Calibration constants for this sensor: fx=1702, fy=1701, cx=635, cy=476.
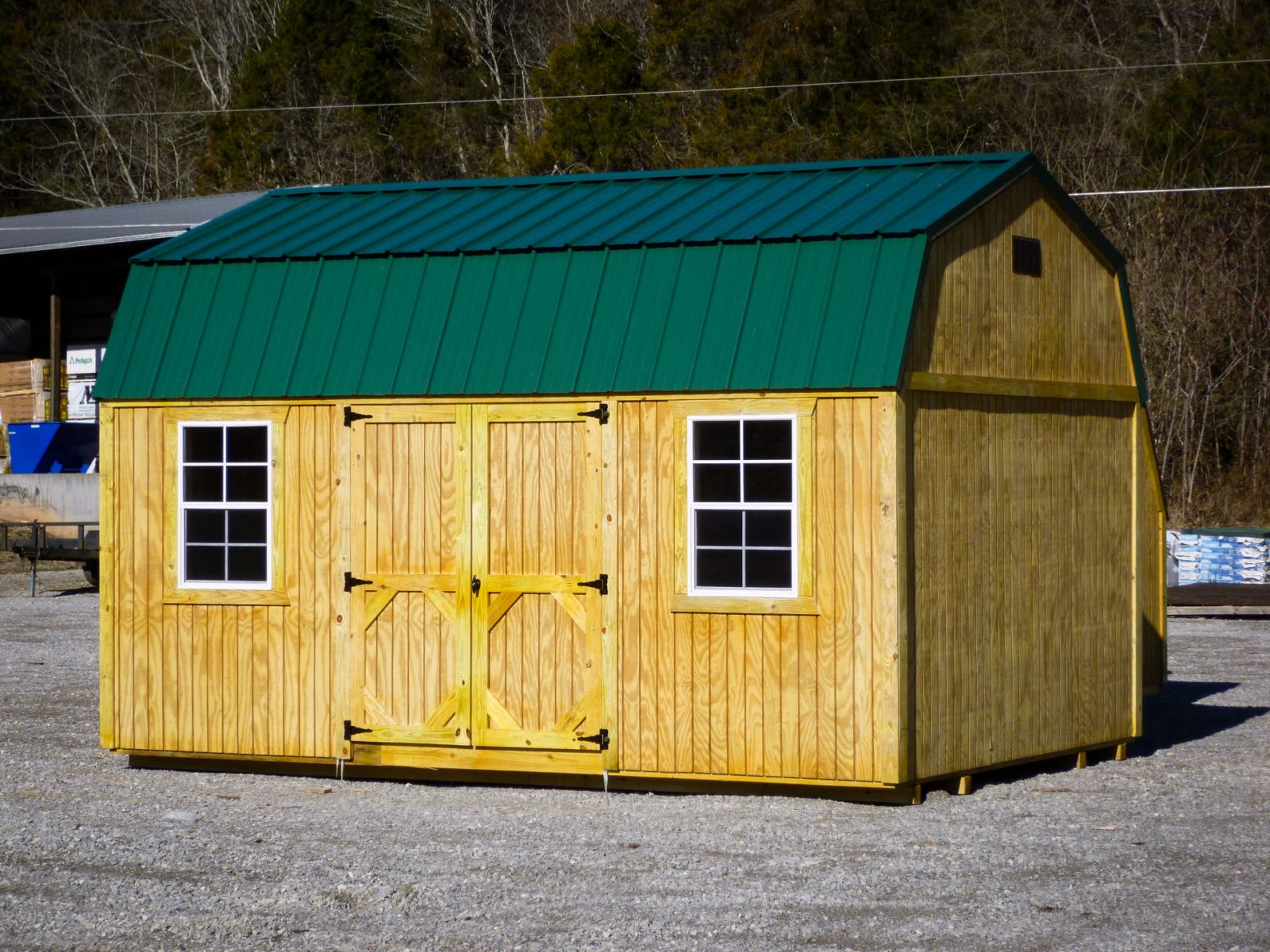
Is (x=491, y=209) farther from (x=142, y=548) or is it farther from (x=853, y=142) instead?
(x=853, y=142)

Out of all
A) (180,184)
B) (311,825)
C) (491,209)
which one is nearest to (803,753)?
(311,825)

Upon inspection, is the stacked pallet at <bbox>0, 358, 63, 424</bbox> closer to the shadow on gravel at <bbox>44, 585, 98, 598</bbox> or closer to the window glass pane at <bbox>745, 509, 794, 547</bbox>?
the shadow on gravel at <bbox>44, 585, 98, 598</bbox>

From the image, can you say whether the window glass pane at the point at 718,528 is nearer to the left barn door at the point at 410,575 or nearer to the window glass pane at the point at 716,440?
the window glass pane at the point at 716,440

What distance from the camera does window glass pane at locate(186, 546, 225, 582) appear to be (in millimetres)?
11305

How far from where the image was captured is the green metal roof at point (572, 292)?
10180mm

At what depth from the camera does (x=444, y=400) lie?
35.5 ft

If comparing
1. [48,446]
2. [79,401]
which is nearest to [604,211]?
[48,446]

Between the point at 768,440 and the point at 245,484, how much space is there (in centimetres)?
352

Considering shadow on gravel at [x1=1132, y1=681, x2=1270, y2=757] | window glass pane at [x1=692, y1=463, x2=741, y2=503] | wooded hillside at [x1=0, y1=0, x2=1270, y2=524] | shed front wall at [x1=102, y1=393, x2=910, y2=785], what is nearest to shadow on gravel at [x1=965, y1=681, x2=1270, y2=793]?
shadow on gravel at [x1=1132, y1=681, x2=1270, y2=757]

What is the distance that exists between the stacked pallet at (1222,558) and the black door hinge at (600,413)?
16121mm

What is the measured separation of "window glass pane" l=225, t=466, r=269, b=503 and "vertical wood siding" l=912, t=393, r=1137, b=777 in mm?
4271

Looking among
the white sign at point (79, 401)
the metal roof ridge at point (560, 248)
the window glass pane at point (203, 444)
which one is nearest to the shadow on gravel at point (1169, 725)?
the metal roof ridge at point (560, 248)

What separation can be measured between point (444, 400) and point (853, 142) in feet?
81.4

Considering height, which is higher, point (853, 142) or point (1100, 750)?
point (853, 142)
